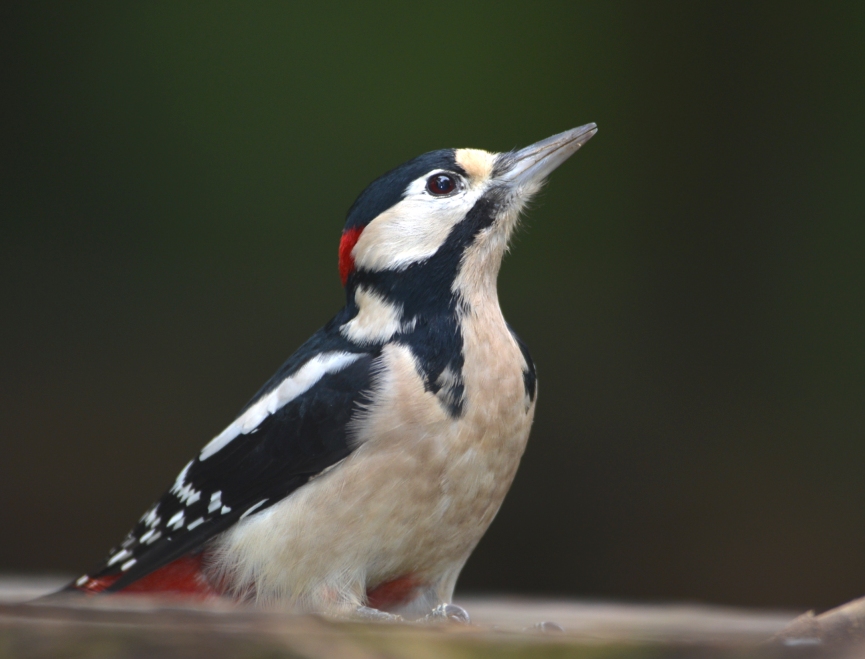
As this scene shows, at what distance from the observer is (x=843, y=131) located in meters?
3.43

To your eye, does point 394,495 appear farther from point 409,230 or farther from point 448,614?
point 409,230

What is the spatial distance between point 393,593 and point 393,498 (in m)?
0.28

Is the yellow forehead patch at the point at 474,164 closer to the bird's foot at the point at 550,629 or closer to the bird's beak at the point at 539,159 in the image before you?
the bird's beak at the point at 539,159

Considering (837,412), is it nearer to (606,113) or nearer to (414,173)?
(606,113)

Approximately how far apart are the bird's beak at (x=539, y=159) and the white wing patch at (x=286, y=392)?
0.48 metres

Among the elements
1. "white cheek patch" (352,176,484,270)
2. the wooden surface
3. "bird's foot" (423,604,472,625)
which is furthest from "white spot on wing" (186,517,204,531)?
the wooden surface

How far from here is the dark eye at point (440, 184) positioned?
5.65ft

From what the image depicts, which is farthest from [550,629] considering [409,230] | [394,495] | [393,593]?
[409,230]

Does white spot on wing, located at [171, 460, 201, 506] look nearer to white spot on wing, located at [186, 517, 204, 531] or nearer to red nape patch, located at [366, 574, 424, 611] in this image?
white spot on wing, located at [186, 517, 204, 531]

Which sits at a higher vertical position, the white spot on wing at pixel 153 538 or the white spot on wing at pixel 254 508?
the white spot on wing at pixel 254 508

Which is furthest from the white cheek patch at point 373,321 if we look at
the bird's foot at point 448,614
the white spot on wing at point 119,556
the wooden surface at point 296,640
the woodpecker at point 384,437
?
the wooden surface at point 296,640

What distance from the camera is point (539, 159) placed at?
179 cm

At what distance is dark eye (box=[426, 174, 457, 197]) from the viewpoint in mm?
1723

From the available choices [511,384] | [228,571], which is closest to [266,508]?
[228,571]
